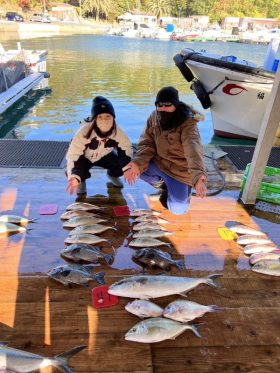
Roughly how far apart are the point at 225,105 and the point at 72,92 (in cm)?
858

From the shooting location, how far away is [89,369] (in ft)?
5.77

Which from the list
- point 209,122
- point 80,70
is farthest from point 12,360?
point 80,70

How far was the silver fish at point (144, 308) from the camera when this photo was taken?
2.08 m

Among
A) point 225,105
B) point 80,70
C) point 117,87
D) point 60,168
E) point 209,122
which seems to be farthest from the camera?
point 80,70

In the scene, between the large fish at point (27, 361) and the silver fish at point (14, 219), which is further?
the silver fish at point (14, 219)

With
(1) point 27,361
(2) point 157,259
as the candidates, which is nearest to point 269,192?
(2) point 157,259

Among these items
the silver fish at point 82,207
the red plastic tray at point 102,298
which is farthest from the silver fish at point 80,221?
the red plastic tray at point 102,298

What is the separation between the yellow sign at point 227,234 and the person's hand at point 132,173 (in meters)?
0.98

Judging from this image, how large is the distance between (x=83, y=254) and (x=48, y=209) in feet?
3.05

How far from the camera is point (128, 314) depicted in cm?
213

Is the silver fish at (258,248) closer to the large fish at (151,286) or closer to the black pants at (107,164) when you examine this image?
the large fish at (151,286)

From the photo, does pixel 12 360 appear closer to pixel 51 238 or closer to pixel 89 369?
pixel 89 369

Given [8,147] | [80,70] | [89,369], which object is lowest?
[80,70]

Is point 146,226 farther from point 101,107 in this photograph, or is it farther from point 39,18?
point 39,18
